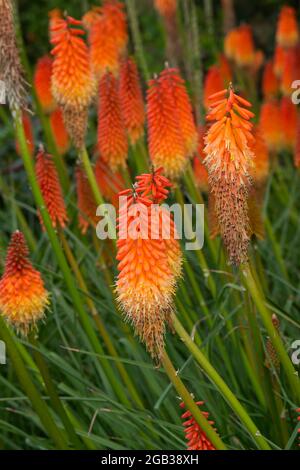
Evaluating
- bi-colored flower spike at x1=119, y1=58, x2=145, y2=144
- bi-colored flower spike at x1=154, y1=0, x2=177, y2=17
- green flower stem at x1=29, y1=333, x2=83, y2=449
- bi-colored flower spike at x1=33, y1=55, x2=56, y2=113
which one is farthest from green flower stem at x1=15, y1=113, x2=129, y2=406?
bi-colored flower spike at x1=154, y1=0, x2=177, y2=17

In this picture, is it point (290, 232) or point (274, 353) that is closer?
point (274, 353)

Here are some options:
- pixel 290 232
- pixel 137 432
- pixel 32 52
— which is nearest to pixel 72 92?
pixel 137 432

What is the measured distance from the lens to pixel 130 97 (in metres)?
4.57

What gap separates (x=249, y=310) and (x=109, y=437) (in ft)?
3.47

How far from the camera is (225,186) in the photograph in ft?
9.35

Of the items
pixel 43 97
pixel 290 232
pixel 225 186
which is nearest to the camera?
pixel 225 186

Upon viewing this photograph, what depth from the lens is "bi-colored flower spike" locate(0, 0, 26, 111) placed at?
11.1 feet

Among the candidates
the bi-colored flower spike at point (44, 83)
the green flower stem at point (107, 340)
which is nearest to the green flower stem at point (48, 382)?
the green flower stem at point (107, 340)

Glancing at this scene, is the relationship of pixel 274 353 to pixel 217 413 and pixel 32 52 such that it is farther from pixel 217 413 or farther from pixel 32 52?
pixel 32 52

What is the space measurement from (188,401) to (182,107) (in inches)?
66.0

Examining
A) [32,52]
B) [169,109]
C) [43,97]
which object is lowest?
[169,109]

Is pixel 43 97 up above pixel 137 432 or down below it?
above

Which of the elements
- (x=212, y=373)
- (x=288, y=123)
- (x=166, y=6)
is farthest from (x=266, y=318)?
(x=166, y=6)

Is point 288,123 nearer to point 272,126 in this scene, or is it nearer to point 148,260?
point 272,126
